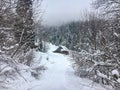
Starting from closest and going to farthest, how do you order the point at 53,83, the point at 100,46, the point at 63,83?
the point at 100,46
the point at 53,83
the point at 63,83

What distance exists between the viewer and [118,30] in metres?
9.39

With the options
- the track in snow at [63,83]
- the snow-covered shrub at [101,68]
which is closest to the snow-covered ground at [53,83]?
the track in snow at [63,83]

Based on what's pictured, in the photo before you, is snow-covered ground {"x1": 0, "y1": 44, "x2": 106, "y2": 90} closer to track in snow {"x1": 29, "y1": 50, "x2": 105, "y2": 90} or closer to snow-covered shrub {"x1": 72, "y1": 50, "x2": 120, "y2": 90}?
track in snow {"x1": 29, "y1": 50, "x2": 105, "y2": 90}

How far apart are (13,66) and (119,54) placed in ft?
11.1

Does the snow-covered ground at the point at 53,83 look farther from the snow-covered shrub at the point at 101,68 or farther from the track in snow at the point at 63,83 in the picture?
the snow-covered shrub at the point at 101,68

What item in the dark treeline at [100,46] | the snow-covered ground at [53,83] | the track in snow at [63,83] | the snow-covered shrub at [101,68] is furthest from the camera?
the track in snow at [63,83]

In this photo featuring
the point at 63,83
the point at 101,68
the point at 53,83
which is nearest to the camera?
the point at 101,68

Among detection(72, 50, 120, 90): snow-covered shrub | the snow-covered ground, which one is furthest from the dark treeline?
the snow-covered ground

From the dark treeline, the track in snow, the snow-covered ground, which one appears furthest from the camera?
the track in snow

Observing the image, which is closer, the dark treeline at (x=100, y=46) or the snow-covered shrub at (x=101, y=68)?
the snow-covered shrub at (x=101, y=68)

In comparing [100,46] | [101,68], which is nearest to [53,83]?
[101,68]

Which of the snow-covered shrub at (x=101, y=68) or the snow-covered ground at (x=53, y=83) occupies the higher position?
the snow-covered shrub at (x=101, y=68)

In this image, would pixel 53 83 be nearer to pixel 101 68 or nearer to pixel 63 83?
pixel 63 83

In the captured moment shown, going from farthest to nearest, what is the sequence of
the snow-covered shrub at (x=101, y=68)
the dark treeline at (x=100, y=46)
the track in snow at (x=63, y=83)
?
the track in snow at (x=63, y=83), the dark treeline at (x=100, y=46), the snow-covered shrub at (x=101, y=68)
